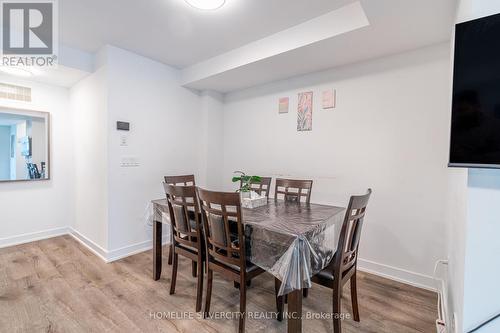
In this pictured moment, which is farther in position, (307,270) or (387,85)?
(387,85)

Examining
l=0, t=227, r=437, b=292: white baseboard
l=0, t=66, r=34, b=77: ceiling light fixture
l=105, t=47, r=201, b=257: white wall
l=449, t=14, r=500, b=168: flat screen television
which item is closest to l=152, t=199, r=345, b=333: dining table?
l=449, t=14, r=500, b=168: flat screen television

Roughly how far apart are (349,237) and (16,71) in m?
4.17

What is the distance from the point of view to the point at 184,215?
1908 millimetres

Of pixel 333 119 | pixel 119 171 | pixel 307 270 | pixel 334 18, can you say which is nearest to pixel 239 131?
pixel 333 119

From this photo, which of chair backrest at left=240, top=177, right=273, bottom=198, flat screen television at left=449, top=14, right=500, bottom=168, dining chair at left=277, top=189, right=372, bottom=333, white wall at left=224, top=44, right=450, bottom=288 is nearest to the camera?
flat screen television at left=449, top=14, right=500, bottom=168

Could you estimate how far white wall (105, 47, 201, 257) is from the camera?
112 inches

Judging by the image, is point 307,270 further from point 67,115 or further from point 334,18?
point 67,115

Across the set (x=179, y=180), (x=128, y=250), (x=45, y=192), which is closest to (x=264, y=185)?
(x=179, y=180)

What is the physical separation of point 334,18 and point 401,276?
2528 mm

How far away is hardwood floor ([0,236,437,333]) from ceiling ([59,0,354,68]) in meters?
2.52

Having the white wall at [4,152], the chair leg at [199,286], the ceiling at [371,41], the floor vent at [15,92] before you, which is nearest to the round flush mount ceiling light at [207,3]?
the ceiling at [371,41]

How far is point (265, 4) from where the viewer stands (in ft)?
6.61

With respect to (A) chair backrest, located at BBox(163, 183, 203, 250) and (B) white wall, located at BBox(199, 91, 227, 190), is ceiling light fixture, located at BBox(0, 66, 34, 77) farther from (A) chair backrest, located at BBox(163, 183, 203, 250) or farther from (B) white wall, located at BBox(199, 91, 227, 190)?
(A) chair backrest, located at BBox(163, 183, 203, 250)

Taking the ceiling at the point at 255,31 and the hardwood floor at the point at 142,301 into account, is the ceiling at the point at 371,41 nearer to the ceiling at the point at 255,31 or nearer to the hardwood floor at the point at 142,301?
the ceiling at the point at 255,31
